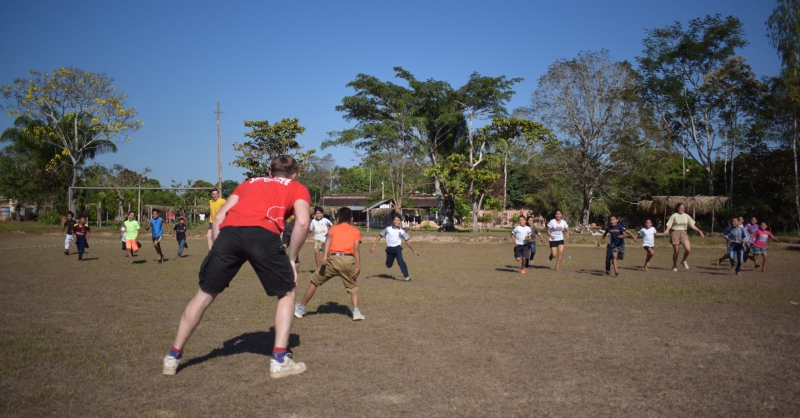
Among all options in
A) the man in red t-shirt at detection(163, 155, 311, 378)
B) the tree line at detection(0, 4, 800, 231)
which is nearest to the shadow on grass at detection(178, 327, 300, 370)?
the man in red t-shirt at detection(163, 155, 311, 378)

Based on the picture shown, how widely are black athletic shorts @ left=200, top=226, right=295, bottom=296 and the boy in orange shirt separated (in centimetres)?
293

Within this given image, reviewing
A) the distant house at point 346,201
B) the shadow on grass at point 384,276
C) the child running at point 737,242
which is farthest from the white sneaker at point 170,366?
the distant house at point 346,201

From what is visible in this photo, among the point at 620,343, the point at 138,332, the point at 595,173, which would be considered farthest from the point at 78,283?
the point at 595,173

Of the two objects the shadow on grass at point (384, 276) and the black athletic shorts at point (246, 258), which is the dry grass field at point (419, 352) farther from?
the shadow on grass at point (384, 276)

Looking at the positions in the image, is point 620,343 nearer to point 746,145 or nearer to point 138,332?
point 138,332

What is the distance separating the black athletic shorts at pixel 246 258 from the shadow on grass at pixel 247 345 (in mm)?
1076

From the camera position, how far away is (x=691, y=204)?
120 feet

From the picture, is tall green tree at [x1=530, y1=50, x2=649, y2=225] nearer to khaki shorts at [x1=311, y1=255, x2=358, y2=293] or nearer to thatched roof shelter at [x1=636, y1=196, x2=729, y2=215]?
thatched roof shelter at [x1=636, y1=196, x2=729, y2=215]

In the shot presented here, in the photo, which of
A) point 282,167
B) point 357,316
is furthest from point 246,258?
point 357,316

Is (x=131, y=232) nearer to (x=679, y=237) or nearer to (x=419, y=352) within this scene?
(x=419, y=352)

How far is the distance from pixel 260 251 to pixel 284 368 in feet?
3.56

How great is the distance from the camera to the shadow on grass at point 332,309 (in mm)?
8461

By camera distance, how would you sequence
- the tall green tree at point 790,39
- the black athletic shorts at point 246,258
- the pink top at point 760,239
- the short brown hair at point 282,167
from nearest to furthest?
the black athletic shorts at point 246,258 < the short brown hair at point 282,167 < the pink top at point 760,239 < the tall green tree at point 790,39

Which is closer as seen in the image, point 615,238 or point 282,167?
point 282,167
